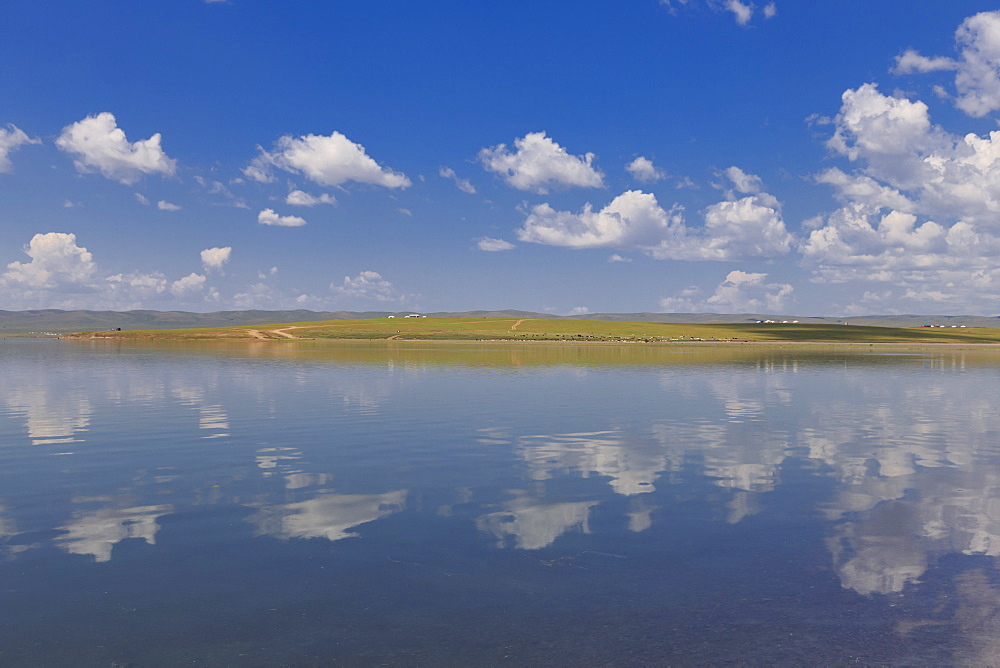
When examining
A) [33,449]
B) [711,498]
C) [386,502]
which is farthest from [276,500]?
[33,449]

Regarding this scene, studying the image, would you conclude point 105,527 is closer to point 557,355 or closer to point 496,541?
point 496,541

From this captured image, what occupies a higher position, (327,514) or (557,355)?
(557,355)

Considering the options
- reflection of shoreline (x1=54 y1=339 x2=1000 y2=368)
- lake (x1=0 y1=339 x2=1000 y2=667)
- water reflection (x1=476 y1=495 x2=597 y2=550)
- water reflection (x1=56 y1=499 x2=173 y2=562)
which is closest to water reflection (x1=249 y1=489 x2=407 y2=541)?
lake (x1=0 y1=339 x2=1000 y2=667)

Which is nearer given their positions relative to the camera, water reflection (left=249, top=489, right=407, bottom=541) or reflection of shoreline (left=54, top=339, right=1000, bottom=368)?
water reflection (left=249, top=489, right=407, bottom=541)

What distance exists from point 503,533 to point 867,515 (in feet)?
33.0

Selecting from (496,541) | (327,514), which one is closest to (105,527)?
(327,514)

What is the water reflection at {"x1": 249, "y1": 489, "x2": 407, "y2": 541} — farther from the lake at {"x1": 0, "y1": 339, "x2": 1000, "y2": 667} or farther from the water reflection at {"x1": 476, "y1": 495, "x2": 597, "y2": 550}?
the water reflection at {"x1": 476, "y1": 495, "x2": 597, "y2": 550}

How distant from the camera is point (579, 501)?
19.9m

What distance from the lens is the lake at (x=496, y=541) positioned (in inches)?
442

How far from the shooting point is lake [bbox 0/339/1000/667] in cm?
1123

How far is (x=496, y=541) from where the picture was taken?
1612 cm

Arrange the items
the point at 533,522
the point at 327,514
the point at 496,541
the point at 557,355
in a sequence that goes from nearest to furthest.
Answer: the point at 496,541 < the point at 533,522 < the point at 327,514 < the point at 557,355

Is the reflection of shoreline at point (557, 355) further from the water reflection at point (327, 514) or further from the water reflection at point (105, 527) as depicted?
the water reflection at point (105, 527)

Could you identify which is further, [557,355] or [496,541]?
[557,355]
